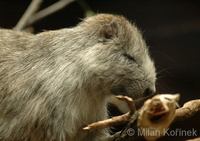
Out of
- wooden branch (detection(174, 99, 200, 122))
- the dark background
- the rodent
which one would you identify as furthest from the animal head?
the dark background

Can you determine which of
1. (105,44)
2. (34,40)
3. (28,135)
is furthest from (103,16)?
(28,135)

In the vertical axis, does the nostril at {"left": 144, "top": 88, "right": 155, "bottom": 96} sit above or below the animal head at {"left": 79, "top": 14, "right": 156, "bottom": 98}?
below

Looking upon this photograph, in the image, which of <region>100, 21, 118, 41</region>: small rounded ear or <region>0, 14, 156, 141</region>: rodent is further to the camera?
<region>100, 21, 118, 41</region>: small rounded ear

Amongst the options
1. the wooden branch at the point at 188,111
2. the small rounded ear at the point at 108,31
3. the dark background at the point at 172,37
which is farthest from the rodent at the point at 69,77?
the dark background at the point at 172,37

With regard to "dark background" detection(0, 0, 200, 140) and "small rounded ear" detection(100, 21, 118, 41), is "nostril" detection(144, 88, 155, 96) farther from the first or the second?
"dark background" detection(0, 0, 200, 140)

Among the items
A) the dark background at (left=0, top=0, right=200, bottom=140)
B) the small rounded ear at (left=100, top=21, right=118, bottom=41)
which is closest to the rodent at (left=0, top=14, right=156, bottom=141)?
the small rounded ear at (left=100, top=21, right=118, bottom=41)

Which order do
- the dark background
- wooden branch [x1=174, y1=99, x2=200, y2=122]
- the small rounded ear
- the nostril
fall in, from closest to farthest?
wooden branch [x1=174, y1=99, x2=200, y2=122], the nostril, the small rounded ear, the dark background

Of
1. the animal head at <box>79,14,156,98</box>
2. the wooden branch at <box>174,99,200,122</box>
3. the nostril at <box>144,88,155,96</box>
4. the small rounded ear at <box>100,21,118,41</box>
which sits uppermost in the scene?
the small rounded ear at <box>100,21,118,41</box>

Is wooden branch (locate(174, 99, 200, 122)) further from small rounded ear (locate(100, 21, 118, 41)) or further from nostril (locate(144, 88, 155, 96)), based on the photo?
small rounded ear (locate(100, 21, 118, 41))

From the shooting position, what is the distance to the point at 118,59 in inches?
99.4

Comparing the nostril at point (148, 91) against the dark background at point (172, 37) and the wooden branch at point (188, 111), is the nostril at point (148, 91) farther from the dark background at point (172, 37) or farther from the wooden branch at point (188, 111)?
the dark background at point (172, 37)

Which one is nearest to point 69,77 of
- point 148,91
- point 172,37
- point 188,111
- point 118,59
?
point 118,59

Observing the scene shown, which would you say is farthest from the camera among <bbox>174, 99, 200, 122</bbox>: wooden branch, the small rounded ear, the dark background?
the dark background

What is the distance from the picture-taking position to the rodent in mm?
2455
